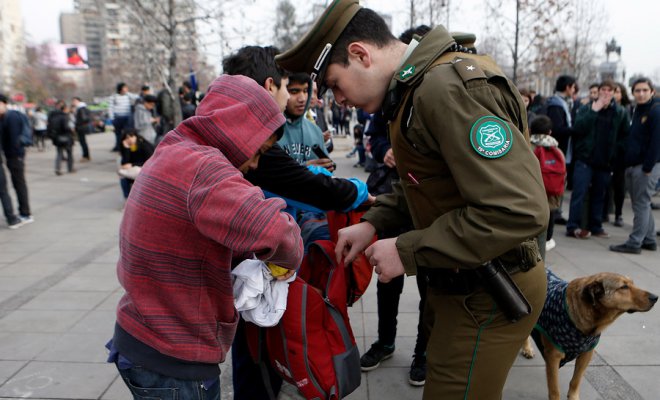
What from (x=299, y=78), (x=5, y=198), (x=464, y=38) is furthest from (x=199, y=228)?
(x=5, y=198)

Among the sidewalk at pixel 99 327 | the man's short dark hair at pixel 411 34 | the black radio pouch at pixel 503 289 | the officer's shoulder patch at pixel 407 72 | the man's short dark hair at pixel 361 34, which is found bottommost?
the sidewalk at pixel 99 327

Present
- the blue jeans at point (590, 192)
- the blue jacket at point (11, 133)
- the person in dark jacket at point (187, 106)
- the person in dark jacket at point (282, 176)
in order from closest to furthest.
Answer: the person in dark jacket at point (282, 176), the blue jeans at point (590, 192), the blue jacket at point (11, 133), the person in dark jacket at point (187, 106)

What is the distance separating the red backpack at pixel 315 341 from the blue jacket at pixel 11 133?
7251mm

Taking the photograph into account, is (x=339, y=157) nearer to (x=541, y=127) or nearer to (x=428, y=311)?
(x=541, y=127)

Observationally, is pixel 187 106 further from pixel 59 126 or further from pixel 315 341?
pixel 315 341

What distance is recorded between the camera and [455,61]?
155cm

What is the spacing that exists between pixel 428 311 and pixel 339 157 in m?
14.6

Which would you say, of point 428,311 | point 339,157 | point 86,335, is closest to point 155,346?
point 428,311

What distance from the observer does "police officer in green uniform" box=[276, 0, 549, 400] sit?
1.38 m

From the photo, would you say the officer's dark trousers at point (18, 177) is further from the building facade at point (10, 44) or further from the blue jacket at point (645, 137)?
the building facade at point (10, 44)

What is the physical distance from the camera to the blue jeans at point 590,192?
6.82 metres

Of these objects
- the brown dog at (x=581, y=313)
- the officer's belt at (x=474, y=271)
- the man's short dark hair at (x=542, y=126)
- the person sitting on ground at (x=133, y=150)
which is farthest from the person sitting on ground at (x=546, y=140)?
the person sitting on ground at (x=133, y=150)

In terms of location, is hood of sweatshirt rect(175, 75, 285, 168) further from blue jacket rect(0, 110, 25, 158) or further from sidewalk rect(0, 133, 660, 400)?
blue jacket rect(0, 110, 25, 158)

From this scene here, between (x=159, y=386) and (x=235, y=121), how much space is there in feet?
3.07
